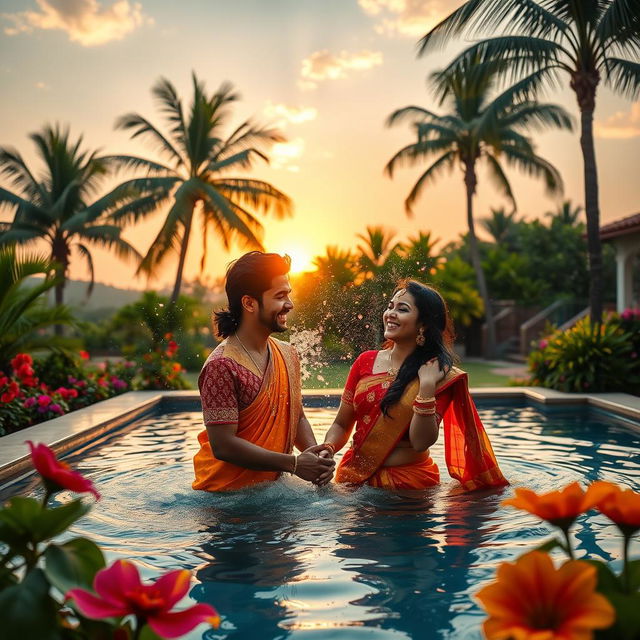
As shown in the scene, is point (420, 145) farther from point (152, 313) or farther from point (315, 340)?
point (315, 340)

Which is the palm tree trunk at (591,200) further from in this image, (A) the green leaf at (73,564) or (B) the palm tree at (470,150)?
(A) the green leaf at (73,564)

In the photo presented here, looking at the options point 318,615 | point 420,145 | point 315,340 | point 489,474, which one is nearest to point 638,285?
point 420,145

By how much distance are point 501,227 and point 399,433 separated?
4683 centimetres

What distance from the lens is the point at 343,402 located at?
4480 mm

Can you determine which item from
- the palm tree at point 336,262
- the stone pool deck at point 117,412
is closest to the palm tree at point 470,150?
the palm tree at point 336,262

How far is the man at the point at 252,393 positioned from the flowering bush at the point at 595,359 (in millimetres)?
7756

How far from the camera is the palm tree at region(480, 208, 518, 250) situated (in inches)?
1938

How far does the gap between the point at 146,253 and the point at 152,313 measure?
9.63 metres

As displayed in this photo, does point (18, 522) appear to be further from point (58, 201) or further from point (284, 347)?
point (58, 201)

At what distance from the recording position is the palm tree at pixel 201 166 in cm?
2383

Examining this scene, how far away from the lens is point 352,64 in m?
16.2

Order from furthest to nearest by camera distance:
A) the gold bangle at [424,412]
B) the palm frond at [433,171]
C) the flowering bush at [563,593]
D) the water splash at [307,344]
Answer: the palm frond at [433,171] → the water splash at [307,344] → the gold bangle at [424,412] → the flowering bush at [563,593]

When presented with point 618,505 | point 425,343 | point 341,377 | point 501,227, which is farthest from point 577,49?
point 501,227

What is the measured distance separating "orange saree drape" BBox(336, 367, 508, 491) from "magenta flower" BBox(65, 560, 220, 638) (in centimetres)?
301
